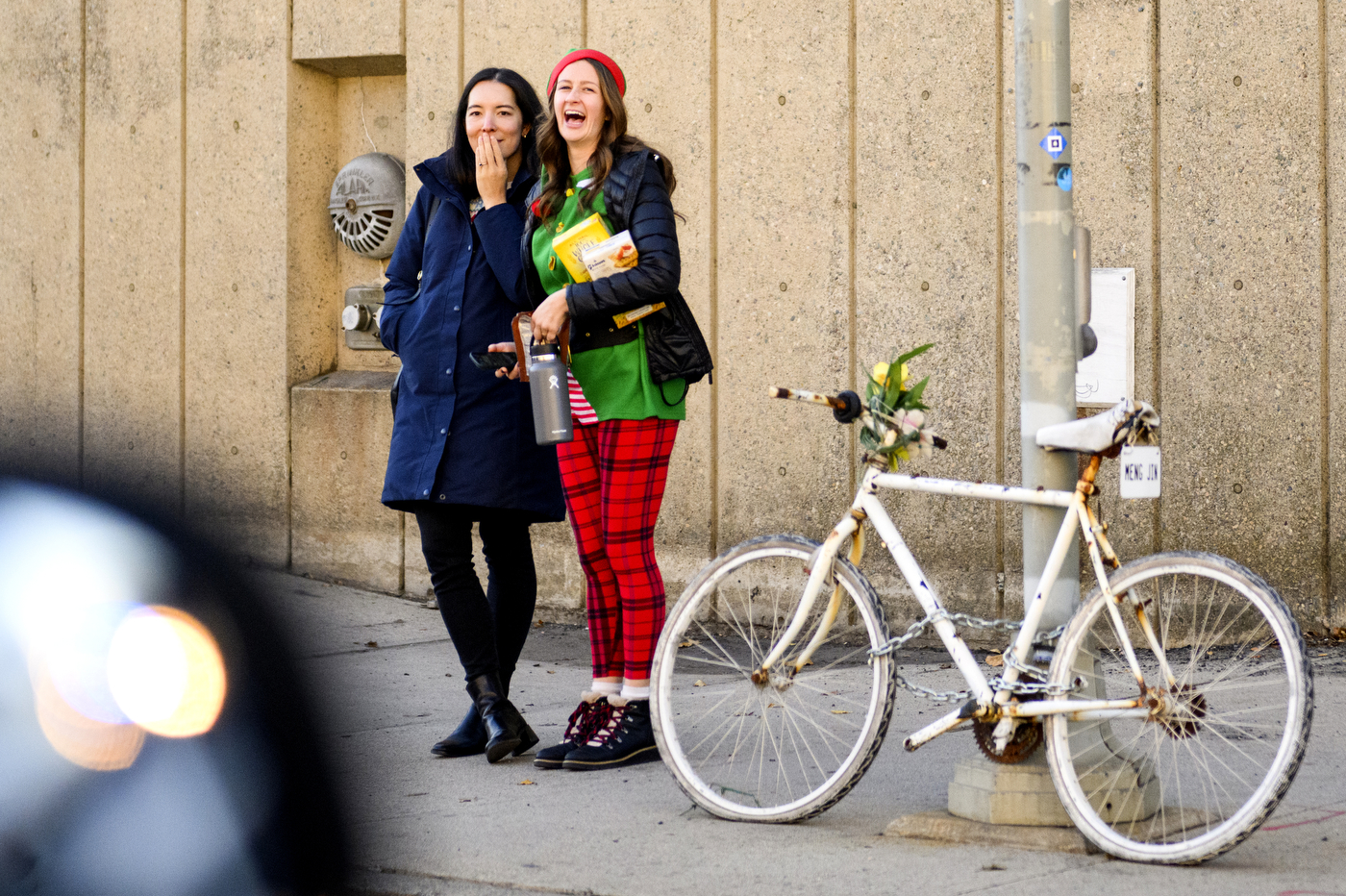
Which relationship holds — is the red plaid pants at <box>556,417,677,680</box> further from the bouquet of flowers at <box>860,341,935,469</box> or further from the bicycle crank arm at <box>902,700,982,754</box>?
the bicycle crank arm at <box>902,700,982,754</box>

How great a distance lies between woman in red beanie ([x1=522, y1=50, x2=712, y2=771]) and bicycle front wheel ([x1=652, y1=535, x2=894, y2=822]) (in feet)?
1.50

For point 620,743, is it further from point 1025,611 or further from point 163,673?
point 163,673

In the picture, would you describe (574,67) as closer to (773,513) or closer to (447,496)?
(447,496)

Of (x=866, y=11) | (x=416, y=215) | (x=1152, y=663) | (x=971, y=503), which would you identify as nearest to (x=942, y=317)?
(x=971, y=503)

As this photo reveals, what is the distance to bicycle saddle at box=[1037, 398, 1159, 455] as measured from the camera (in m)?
3.08

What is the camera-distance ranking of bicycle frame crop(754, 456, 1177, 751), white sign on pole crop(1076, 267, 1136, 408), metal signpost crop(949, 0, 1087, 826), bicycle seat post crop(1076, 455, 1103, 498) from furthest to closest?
white sign on pole crop(1076, 267, 1136, 408) → metal signpost crop(949, 0, 1087, 826) → bicycle seat post crop(1076, 455, 1103, 498) → bicycle frame crop(754, 456, 1177, 751)

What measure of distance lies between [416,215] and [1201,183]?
3562mm

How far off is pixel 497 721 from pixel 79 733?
291cm

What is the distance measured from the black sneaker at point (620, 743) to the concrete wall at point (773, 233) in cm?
252

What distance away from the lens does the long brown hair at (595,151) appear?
3967 mm

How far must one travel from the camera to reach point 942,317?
6441 mm

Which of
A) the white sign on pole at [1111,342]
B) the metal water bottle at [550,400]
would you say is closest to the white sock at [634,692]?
the metal water bottle at [550,400]

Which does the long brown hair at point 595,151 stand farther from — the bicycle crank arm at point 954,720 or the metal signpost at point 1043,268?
the bicycle crank arm at point 954,720

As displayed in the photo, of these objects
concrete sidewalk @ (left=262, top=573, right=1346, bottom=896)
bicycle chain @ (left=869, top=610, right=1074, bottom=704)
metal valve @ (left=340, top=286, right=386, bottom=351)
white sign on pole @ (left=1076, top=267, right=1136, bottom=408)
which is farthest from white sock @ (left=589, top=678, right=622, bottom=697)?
metal valve @ (left=340, top=286, right=386, bottom=351)
